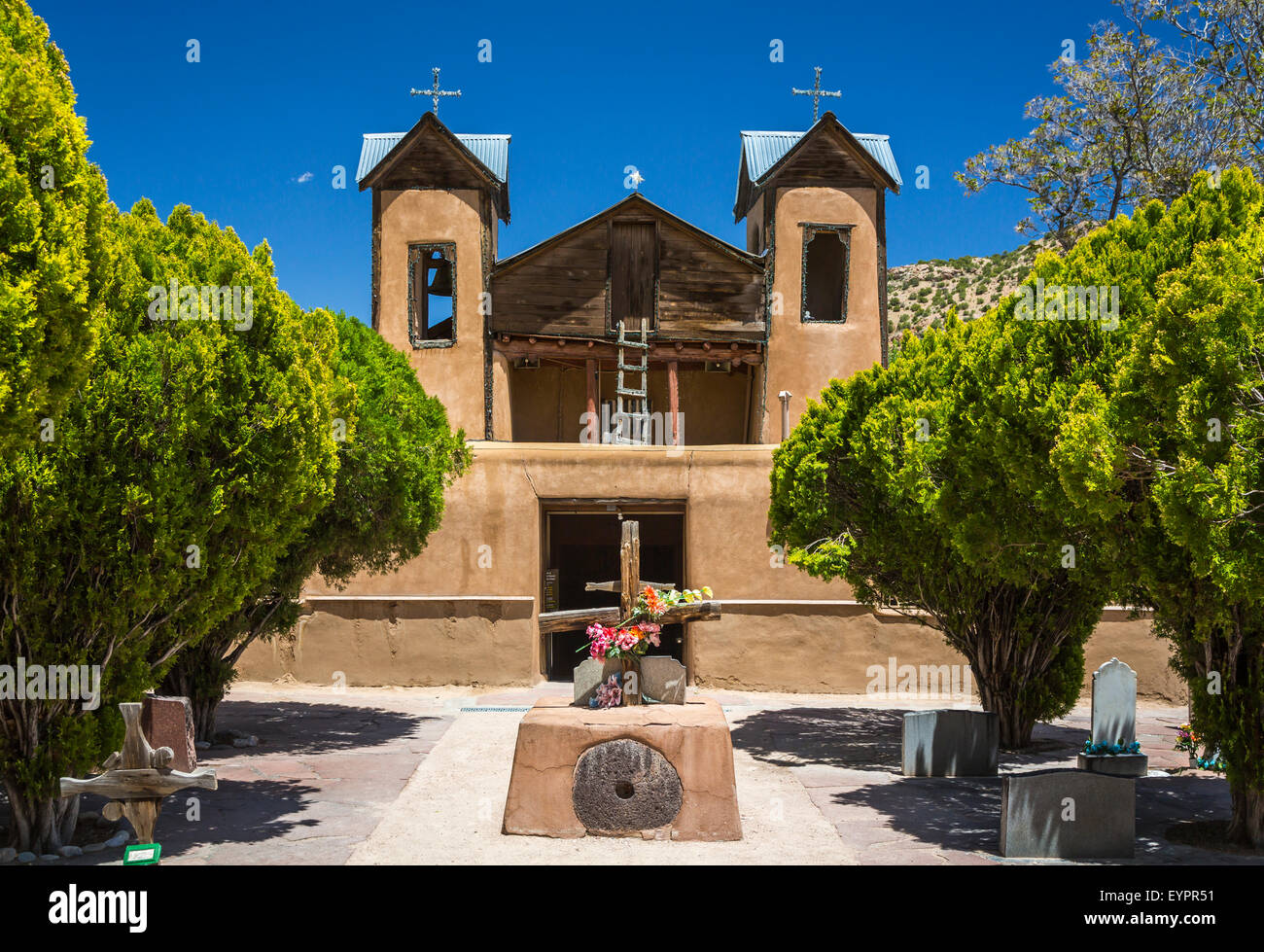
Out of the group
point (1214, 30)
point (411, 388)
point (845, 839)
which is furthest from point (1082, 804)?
point (1214, 30)

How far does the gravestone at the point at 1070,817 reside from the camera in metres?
9.31

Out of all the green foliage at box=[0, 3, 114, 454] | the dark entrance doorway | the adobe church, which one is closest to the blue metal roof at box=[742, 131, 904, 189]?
the adobe church

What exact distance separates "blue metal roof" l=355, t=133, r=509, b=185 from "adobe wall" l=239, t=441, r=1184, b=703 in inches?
414

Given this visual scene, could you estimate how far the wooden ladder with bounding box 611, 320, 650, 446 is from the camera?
86.1 feet

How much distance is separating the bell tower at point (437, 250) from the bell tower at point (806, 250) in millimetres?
7001

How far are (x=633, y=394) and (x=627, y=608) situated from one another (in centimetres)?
1516

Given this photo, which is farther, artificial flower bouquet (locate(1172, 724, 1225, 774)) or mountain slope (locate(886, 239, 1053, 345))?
mountain slope (locate(886, 239, 1053, 345))

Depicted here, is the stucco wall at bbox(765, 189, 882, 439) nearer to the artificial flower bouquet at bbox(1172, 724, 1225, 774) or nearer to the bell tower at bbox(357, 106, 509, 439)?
the bell tower at bbox(357, 106, 509, 439)

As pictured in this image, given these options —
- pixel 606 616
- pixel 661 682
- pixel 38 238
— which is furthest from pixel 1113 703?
pixel 38 238

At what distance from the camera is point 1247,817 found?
9570 millimetres

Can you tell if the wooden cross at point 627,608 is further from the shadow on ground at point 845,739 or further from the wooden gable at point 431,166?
the wooden gable at point 431,166

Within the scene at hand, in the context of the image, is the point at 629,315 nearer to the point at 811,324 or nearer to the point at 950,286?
the point at 811,324

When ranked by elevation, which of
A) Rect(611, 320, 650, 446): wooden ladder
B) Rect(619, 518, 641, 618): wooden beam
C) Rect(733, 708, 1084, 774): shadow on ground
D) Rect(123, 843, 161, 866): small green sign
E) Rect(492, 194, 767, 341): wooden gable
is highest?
Rect(492, 194, 767, 341): wooden gable

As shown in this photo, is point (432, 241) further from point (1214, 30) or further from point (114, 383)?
point (114, 383)
